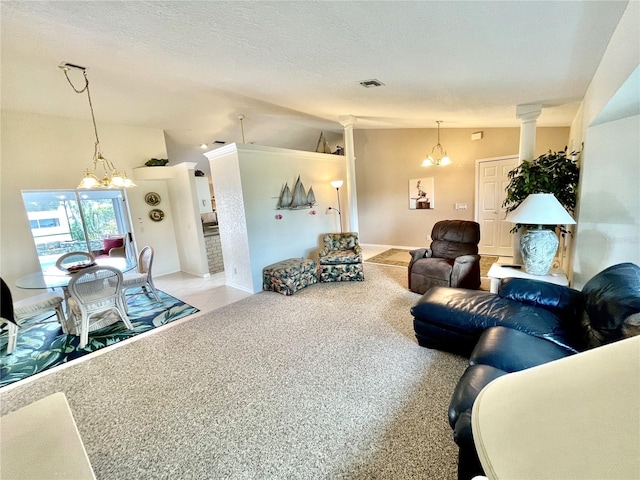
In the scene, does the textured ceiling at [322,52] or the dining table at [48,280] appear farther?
the dining table at [48,280]

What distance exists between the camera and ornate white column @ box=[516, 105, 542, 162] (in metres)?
3.28

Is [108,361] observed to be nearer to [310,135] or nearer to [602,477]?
[602,477]

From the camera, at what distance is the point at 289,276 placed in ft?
13.8

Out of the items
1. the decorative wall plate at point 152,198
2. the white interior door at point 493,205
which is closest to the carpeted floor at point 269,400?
the decorative wall plate at point 152,198

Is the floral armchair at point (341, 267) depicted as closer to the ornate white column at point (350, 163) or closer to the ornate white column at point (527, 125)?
the ornate white column at point (350, 163)

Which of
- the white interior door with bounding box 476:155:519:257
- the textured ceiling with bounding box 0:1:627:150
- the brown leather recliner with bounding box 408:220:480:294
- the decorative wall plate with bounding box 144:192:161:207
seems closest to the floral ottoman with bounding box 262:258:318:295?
the brown leather recliner with bounding box 408:220:480:294

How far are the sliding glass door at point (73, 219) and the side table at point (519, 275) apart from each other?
19.8ft

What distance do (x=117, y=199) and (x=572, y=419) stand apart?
6584 mm

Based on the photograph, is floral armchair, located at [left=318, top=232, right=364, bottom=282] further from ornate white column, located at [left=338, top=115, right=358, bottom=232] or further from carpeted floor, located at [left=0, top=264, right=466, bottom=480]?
carpeted floor, located at [left=0, top=264, right=466, bottom=480]

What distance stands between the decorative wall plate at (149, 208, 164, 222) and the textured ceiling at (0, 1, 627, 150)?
6.80ft

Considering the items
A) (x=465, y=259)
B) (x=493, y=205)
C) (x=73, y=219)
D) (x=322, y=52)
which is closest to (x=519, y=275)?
(x=465, y=259)

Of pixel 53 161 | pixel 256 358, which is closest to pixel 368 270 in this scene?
pixel 256 358

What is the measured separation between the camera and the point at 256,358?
2.59 m

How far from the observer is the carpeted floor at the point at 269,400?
1572 mm
